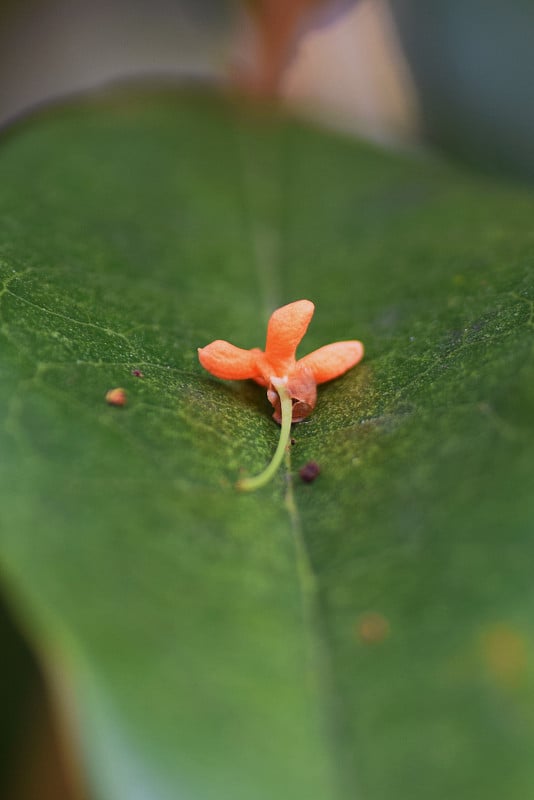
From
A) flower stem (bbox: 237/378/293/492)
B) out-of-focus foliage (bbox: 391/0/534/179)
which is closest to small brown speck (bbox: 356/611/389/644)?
flower stem (bbox: 237/378/293/492)

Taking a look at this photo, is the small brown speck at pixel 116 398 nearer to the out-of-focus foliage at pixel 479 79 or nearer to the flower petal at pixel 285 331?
the flower petal at pixel 285 331

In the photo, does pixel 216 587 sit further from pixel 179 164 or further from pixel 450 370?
pixel 179 164

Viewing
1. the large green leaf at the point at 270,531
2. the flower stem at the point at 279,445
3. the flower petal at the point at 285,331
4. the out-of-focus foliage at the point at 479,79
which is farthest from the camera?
the out-of-focus foliage at the point at 479,79

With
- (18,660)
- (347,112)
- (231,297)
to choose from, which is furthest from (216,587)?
(347,112)

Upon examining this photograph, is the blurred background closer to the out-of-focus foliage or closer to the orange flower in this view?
the out-of-focus foliage

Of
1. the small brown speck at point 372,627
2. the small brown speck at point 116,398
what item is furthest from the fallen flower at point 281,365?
the small brown speck at point 372,627

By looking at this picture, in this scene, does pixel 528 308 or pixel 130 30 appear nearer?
pixel 528 308
